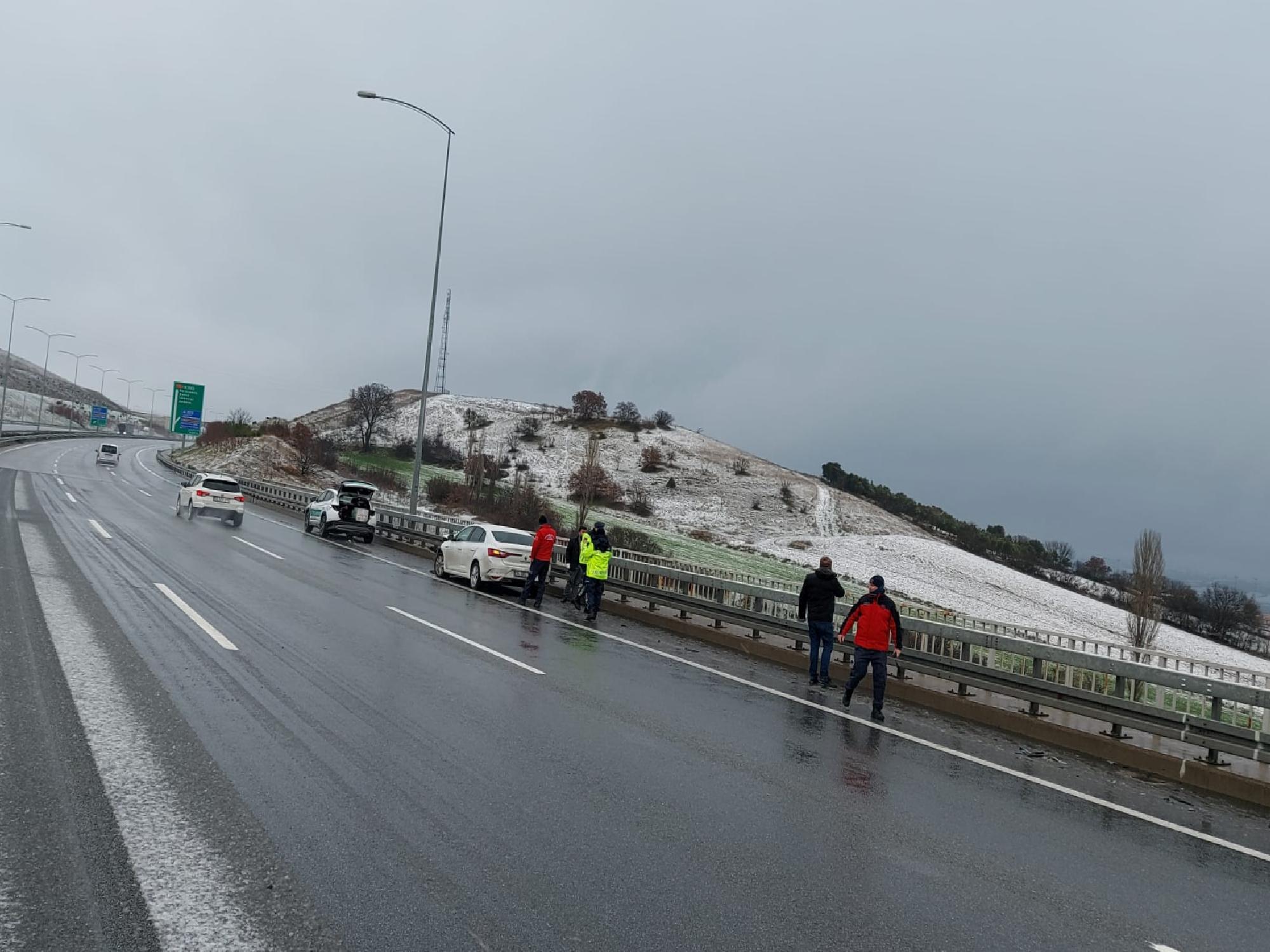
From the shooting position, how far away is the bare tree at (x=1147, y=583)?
44.3 m

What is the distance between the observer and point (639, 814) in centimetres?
625

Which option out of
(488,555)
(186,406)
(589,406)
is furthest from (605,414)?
(488,555)

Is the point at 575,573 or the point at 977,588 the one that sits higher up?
the point at 575,573

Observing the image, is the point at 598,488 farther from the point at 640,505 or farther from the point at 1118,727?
the point at 1118,727

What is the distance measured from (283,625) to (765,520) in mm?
66108

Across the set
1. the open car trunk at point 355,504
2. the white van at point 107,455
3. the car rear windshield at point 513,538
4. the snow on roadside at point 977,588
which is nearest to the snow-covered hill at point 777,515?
the snow on roadside at point 977,588

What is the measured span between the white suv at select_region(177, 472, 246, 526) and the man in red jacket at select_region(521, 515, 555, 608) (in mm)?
16016

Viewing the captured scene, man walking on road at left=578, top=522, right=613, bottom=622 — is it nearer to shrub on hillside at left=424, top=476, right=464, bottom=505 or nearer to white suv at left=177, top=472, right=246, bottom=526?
white suv at left=177, top=472, right=246, bottom=526

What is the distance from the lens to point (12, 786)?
561 cm

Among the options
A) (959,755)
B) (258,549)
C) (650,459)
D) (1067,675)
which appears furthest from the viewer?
(650,459)

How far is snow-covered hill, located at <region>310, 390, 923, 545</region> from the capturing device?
248 ft

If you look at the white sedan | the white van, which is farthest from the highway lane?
the white van

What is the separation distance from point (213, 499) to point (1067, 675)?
1106 inches

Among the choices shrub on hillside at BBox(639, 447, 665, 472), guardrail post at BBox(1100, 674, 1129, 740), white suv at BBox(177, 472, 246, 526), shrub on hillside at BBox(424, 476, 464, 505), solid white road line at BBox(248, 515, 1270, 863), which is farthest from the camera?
shrub on hillside at BBox(639, 447, 665, 472)
